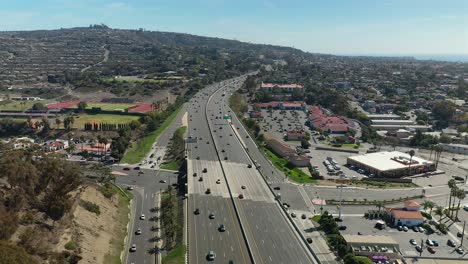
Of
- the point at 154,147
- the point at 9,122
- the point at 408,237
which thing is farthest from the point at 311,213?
the point at 9,122

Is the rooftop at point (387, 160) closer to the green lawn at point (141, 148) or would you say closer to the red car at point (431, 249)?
the red car at point (431, 249)

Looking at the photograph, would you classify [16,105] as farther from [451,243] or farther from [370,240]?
[451,243]

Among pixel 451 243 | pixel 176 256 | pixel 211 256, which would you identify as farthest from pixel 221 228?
pixel 451 243

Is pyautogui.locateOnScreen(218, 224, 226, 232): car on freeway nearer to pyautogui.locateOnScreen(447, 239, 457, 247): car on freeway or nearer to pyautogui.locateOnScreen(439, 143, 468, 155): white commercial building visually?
pyautogui.locateOnScreen(447, 239, 457, 247): car on freeway

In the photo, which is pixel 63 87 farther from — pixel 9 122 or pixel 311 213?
pixel 311 213

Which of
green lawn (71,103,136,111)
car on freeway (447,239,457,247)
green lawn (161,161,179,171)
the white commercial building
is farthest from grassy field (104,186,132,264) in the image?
the white commercial building

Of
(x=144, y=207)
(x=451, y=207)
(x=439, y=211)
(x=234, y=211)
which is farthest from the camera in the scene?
(x=451, y=207)
